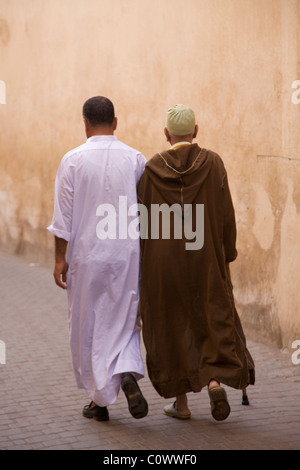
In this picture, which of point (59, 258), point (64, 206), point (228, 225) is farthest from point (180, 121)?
point (59, 258)

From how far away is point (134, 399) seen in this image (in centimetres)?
444

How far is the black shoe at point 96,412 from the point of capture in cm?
489

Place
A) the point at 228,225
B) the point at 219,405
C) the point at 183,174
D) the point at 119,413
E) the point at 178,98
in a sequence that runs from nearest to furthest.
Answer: the point at 219,405
the point at 183,174
the point at 228,225
the point at 119,413
the point at 178,98

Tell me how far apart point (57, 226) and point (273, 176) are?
245 cm

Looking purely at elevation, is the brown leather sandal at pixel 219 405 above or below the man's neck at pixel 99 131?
below

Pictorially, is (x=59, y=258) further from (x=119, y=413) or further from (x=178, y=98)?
(x=178, y=98)

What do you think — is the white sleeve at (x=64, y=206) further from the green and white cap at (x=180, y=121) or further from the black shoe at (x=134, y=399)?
the black shoe at (x=134, y=399)

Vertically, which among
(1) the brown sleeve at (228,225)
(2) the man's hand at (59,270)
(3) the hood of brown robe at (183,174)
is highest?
(3) the hood of brown robe at (183,174)

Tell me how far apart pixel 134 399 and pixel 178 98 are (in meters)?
4.20

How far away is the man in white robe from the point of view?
4.71 metres

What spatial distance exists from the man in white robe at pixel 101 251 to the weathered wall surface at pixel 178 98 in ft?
6.49

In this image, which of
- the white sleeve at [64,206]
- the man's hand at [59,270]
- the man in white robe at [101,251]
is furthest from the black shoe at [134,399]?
the white sleeve at [64,206]

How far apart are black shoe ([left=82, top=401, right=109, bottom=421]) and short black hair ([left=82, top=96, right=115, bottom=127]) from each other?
1.63 metres
